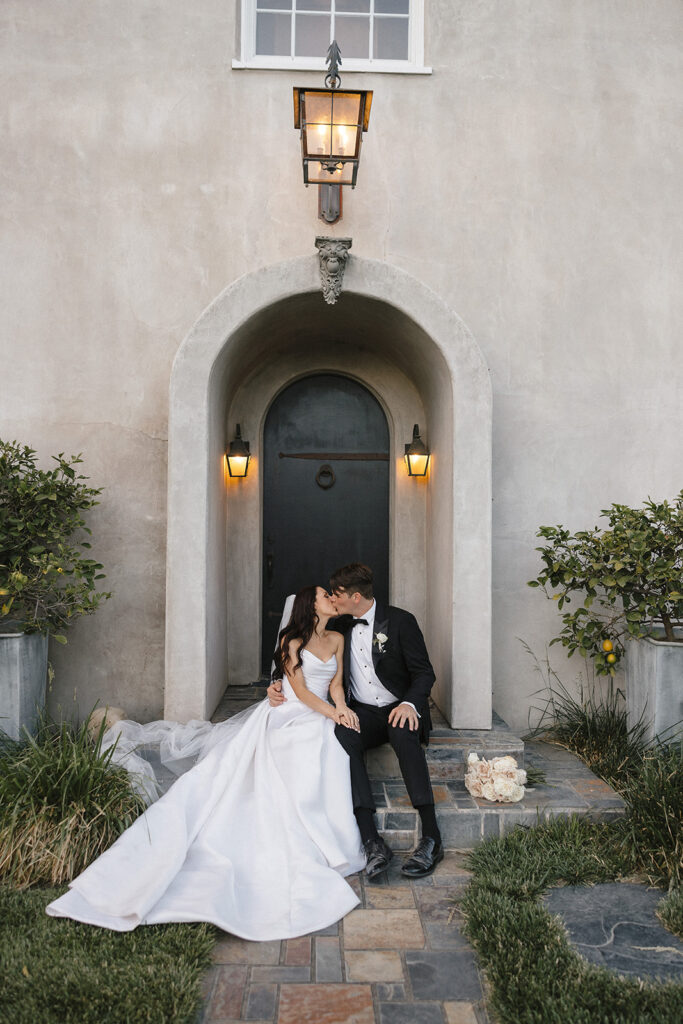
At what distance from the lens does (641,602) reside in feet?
16.4

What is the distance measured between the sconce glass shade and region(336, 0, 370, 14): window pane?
1.75m

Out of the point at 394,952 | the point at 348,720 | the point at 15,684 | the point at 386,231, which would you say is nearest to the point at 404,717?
the point at 348,720

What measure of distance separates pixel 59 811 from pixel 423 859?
6.33 feet

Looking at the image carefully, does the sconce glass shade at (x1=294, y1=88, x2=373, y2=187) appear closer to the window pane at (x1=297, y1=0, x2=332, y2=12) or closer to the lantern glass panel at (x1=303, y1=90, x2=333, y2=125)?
the lantern glass panel at (x1=303, y1=90, x2=333, y2=125)

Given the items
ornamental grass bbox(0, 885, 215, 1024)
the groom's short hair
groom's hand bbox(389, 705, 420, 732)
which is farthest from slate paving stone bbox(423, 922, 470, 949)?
the groom's short hair

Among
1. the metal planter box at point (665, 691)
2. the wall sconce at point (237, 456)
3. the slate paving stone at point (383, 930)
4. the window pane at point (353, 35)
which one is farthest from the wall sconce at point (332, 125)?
the slate paving stone at point (383, 930)

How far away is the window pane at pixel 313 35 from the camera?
5957mm

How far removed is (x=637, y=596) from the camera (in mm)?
5027

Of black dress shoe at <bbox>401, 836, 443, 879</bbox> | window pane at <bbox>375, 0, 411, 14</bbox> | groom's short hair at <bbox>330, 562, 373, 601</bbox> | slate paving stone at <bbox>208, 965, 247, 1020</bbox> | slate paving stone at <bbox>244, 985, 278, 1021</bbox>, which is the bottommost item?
slate paving stone at <bbox>244, 985, 278, 1021</bbox>

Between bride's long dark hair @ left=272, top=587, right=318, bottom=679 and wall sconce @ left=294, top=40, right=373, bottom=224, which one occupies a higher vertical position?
wall sconce @ left=294, top=40, right=373, bottom=224

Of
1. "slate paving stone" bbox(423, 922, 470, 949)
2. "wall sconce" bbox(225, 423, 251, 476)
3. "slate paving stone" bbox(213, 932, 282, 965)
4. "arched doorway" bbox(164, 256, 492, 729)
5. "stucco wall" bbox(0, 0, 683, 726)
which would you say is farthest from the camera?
"wall sconce" bbox(225, 423, 251, 476)

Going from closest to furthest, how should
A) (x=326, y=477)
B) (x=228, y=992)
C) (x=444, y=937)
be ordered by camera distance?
(x=228, y=992) < (x=444, y=937) < (x=326, y=477)

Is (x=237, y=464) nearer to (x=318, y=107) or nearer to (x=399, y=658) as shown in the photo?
(x=399, y=658)

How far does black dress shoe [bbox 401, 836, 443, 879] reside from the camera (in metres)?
3.87
